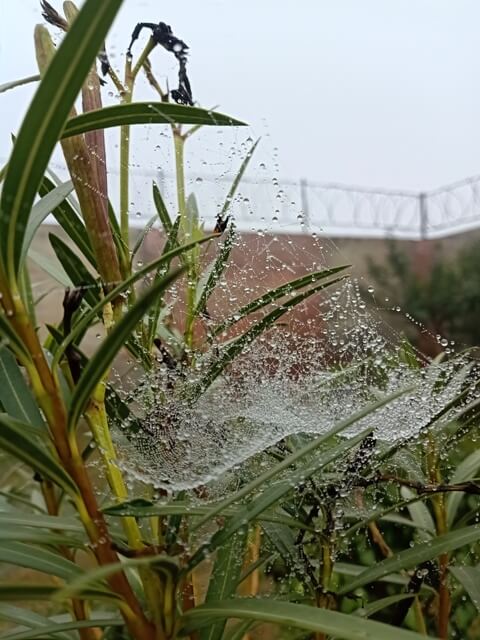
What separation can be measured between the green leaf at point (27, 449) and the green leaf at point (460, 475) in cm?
39

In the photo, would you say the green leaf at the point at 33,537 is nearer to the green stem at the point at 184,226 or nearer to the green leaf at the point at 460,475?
the green stem at the point at 184,226

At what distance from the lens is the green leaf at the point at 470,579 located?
54cm

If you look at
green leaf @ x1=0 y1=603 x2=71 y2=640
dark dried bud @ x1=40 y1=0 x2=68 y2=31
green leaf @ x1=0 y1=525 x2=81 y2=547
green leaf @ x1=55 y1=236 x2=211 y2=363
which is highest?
dark dried bud @ x1=40 y1=0 x2=68 y2=31

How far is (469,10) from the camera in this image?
9.66 feet

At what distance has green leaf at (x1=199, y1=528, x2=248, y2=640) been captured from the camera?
0.48m

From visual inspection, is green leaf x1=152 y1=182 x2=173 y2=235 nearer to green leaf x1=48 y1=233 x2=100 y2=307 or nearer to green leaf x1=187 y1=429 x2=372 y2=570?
green leaf x1=48 y1=233 x2=100 y2=307

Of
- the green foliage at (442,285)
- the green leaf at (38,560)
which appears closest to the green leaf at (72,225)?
the green leaf at (38,560)

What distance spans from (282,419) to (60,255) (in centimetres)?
22

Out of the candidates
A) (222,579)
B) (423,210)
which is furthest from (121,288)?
(423,210)

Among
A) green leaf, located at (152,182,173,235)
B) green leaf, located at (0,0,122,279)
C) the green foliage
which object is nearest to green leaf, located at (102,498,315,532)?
green leaf, located at (0,0,122,279)

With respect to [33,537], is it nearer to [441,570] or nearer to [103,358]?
[103,358]

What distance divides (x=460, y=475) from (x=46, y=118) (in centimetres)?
50

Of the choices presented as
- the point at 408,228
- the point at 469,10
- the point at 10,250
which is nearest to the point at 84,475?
the point at 10,250

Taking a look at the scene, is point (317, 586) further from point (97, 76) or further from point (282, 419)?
point (97, 76)
